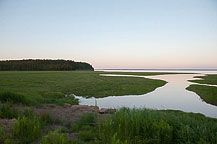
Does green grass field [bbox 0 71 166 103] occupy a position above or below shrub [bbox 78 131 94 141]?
below

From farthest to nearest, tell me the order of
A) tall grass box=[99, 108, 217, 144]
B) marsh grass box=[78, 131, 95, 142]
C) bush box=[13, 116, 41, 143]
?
1. marsh grass box=[78, 131, 95, 142]
2. bush box=[13, 116, 41, 143]
3. tall grass box=[99, 108, 217, 144]

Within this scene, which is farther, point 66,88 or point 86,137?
point 66,88

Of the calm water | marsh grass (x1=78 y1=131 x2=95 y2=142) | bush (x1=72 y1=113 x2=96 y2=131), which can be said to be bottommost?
the calm water

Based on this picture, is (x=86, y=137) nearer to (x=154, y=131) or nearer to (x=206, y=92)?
(x=154, y=131)

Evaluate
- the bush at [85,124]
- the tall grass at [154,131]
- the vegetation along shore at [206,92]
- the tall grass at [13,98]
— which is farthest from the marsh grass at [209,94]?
the tall grass at [13,98]

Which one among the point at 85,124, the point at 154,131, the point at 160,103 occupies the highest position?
the point at 154,131

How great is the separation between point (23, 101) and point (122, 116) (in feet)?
31.4

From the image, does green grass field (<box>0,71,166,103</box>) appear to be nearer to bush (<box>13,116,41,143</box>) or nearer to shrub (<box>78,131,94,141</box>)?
bush (<box>13,116,41,143</box>)

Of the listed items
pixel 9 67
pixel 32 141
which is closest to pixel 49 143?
pixel 32 141

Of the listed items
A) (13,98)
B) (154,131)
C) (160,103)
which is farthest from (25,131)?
(160,103)

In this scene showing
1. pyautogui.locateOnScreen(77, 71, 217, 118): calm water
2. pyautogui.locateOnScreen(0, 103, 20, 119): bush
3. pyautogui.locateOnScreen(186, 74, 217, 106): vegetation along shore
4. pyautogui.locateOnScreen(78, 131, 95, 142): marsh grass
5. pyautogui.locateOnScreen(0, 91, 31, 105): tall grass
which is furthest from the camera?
pyautogui.locateOnScreen(186, 74, 217, 106): vegetation along shore

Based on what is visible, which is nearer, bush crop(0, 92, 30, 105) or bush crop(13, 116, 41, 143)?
bush crop(13, 116, 41, 143)

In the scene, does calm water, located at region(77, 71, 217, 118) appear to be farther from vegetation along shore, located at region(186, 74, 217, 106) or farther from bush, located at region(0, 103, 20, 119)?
bush, located at region(0, 103, 20, 119)

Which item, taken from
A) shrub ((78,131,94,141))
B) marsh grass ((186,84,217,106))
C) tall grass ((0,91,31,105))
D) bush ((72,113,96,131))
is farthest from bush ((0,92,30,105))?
marsh grass ((186,84,217,106))
